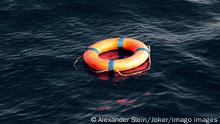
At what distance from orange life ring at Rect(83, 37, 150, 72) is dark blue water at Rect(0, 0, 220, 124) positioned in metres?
0.54

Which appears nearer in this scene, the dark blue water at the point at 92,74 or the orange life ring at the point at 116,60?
the dark blue water at the point at 92,74

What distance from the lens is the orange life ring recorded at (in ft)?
44.8

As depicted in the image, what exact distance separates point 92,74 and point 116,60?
118cm

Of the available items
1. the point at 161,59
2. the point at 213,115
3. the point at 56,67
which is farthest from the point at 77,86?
the point at 213,115

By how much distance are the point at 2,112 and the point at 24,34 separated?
21.5 ft

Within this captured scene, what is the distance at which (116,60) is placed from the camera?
13.9 meters

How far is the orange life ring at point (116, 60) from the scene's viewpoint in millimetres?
13664

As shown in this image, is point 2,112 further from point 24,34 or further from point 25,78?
point 24,34

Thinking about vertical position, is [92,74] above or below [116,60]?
below

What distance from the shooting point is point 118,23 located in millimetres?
18328

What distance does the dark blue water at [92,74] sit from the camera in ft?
38.2

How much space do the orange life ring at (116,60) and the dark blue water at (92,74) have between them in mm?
539

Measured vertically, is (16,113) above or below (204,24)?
below

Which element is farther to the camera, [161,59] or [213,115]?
[161,59]
